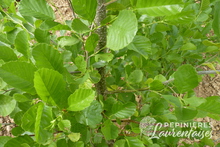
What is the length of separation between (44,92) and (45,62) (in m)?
0.06

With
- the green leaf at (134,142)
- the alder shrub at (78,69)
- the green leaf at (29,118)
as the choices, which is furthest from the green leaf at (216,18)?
the green leaf at (29,118)

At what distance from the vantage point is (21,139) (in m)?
0.43

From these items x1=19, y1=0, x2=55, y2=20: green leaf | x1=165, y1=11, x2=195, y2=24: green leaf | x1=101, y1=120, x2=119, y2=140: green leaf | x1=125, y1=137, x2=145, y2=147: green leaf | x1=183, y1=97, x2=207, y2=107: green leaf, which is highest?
x1=19, y1=0, x2=55, y2=20: green leaf

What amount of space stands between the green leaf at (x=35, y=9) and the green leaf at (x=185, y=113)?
345mm

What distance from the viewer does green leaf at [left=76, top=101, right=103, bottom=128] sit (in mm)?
406

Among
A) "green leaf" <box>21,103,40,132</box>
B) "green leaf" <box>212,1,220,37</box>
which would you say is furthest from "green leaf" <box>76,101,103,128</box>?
"green leaf" <box>212,1,220,37</box>

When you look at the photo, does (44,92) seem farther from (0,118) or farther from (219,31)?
(0,118)

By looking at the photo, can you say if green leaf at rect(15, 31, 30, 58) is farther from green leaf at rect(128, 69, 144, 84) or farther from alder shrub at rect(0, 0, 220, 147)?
green leaf at rect(128, 69, 144, 84)

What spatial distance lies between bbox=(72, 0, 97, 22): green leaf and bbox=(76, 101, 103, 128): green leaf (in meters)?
0.21

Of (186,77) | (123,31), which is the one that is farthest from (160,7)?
(186,77)

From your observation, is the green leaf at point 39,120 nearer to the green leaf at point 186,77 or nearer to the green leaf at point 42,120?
the green leaf at point 42,120

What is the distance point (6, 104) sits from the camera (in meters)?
0.45

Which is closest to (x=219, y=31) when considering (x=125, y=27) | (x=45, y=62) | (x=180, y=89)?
(x=180, y=89)

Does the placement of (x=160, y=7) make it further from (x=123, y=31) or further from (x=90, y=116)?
(x=90, y=116)
